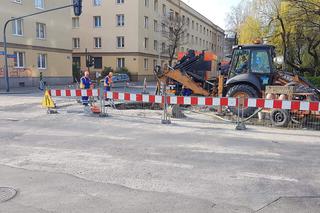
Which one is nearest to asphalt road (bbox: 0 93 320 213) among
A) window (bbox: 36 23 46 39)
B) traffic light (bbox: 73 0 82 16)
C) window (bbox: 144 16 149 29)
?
traffic light (bbox: 73 0 82 16)

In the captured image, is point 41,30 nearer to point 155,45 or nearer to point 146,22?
point 146,22

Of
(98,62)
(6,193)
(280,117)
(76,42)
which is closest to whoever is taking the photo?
(6,193)

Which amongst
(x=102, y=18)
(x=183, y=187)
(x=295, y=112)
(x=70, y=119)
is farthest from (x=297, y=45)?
(x=102, y=18)

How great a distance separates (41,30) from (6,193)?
34.1m

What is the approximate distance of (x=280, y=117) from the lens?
1108 cm

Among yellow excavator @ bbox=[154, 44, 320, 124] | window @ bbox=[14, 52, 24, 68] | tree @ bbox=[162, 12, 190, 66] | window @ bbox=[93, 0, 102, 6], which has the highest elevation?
window @ bbox=[93, 0, 102, 6]

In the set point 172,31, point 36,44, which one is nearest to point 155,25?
point 172,31

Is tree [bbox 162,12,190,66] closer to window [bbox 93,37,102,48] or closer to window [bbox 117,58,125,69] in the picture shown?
window [bbox 117,58,125,69]

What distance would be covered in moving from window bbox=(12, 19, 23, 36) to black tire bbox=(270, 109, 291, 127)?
27.9 metres

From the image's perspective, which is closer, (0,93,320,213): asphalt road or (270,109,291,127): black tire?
(0,93,320,213): asphalt road

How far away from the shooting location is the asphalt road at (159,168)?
4781mm

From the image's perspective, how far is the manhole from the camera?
490 centimetres

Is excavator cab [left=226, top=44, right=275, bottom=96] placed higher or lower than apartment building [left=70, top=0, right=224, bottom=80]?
lower

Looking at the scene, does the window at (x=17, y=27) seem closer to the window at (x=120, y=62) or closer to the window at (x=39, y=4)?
the window at (x=39, y=4)
